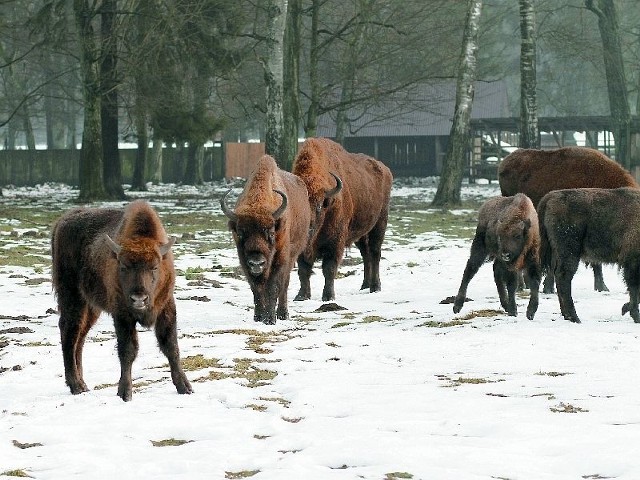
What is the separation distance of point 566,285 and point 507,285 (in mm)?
585

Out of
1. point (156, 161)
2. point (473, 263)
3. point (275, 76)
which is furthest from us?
point (156, 161)

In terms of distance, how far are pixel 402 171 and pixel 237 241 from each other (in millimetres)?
43885

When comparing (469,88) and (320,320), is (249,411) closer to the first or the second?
(320,320)

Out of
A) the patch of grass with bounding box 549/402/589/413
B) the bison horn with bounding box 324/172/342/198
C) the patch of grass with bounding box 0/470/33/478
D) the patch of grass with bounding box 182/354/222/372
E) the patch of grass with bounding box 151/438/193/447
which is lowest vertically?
the patch of grass with bounding box 0/470/33/478

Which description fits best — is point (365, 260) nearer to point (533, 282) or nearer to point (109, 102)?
point (533, 282)

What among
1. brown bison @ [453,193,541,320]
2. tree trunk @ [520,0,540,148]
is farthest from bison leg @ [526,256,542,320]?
tree trunk @ [520,0,540,148]

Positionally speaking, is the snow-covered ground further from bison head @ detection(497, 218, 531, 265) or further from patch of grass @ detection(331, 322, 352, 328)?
bison head @ detection(497, 218, 531, 265)

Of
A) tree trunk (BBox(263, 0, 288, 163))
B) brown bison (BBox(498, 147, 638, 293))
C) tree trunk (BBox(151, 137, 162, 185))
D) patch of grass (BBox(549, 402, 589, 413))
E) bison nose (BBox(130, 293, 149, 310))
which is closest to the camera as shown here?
patch of grass (BBox(549, 402, 589, 413))

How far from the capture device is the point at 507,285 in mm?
10430

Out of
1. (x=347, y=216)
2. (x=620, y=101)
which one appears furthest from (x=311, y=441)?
(x=620, y=101)

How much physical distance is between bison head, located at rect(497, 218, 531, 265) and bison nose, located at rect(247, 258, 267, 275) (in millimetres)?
2253

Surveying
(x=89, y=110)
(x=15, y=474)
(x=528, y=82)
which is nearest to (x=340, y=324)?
(x=15, y=474)

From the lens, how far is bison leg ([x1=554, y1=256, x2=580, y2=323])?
9992mm

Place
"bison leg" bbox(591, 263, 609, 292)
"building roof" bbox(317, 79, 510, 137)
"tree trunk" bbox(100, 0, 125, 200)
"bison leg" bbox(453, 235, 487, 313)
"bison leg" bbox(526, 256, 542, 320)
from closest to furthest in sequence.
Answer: "bison leg" bbox(526, 256, 542, 320) → "bison leg" bbox(453, 235, 487, 313) → "bison leg" bbox(591, 263, 609, 292) → "tree trunk" bbox(100, 0, 125, 200) → "building roof" bbox(317, 79, 510, 137)
